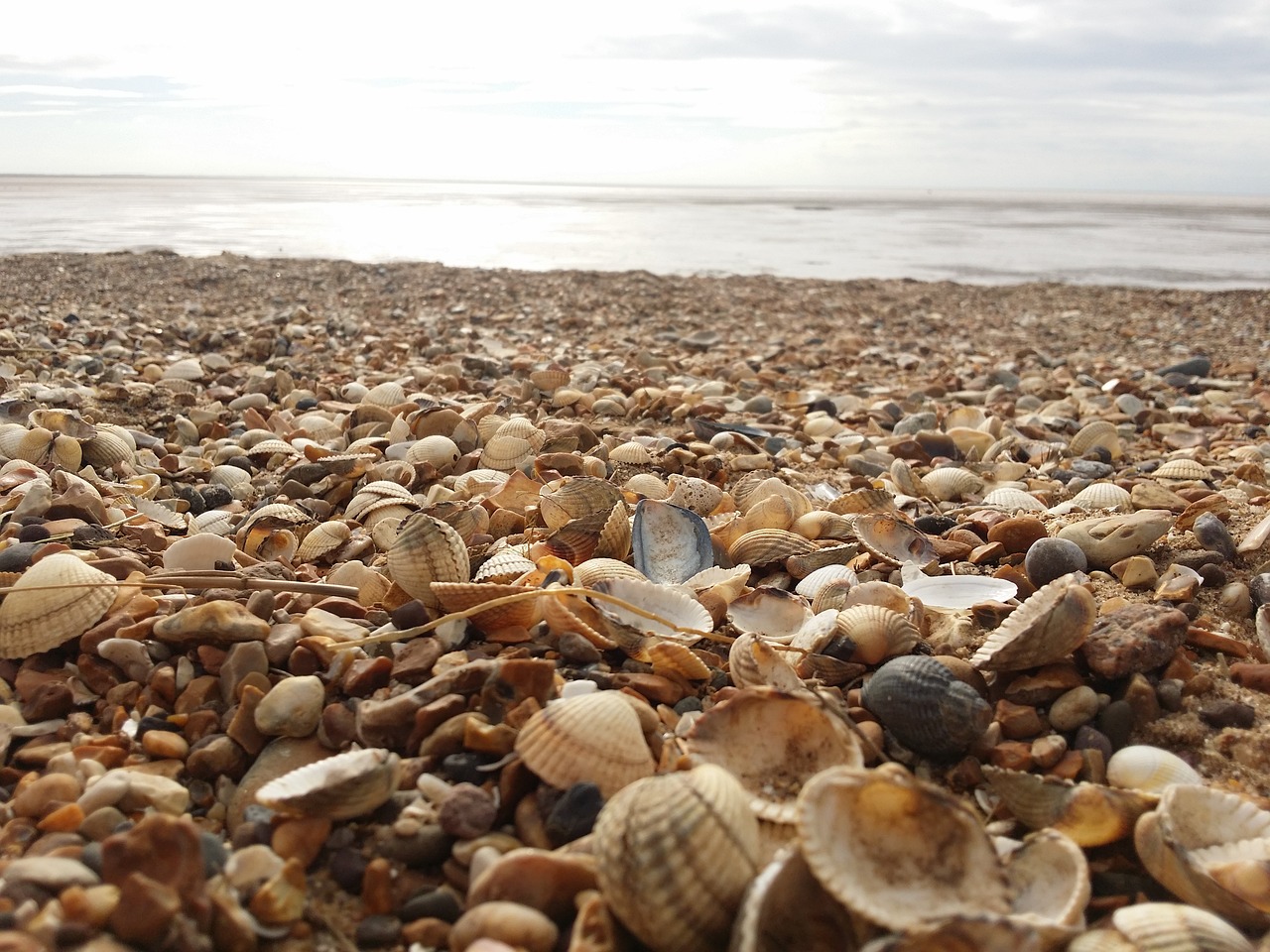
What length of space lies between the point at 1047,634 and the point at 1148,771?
0.37 meters

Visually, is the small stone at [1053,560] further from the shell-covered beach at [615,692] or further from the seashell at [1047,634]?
the seashell at [1047,634]

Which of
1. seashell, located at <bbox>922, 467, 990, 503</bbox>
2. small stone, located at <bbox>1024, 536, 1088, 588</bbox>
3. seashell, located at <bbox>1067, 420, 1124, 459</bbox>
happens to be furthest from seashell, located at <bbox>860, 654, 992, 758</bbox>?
seashell, located at <bbox>1067, 420, 1124, 459</bbox>

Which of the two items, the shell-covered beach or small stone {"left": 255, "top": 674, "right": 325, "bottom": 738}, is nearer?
the shell-covered beach

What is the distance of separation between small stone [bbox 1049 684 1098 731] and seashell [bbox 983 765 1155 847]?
300 mm

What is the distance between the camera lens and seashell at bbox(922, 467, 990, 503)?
4309mm

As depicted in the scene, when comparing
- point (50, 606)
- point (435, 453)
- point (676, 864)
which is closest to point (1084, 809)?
point (676, 864)

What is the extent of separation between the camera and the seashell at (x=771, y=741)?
1896 millimetres

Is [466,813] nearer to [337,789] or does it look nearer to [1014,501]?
[337,789]

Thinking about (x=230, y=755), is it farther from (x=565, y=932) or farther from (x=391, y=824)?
(x=565, y=932)

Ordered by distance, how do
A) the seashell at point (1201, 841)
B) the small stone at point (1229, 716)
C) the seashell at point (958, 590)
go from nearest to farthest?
the seashell at point (1201, 841)
the small stone at point (1229, 716)
the seashell at point (958, 590)

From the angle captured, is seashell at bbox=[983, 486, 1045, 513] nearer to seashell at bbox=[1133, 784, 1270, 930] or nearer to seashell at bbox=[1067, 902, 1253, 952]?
seashell at bbox=[1133, 784, 1270, 930]

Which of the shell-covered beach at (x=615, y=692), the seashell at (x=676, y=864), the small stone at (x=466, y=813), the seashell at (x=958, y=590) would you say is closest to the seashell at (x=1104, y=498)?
the shell-covered beach at (x=615, y=692)

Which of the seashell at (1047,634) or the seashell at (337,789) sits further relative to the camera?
the seashell at (1047,634)

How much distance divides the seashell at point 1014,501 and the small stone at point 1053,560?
0.90 m
